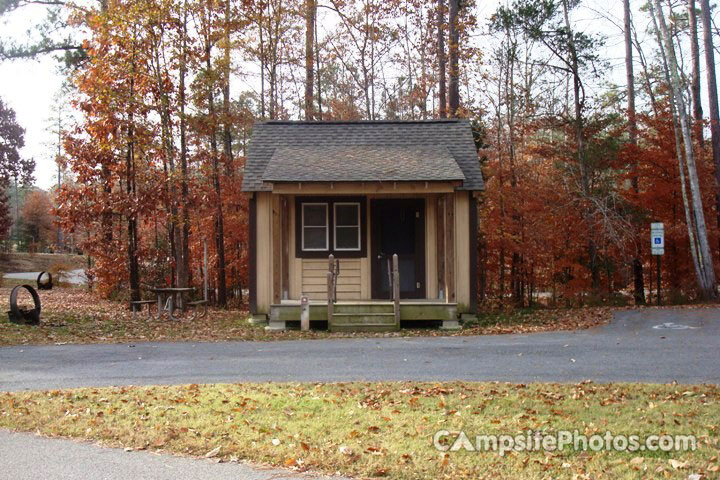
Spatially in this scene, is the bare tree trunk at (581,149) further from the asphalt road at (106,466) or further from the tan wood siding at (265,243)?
the asphalt road at (106,466)

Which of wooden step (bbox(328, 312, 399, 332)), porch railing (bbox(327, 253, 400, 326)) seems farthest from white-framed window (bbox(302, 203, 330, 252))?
wooden step (bbox(328, 312, 399, 332))

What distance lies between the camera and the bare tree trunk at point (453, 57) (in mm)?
24108

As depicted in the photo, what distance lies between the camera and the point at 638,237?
66.2 ft

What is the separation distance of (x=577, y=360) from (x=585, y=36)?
46.2 ft

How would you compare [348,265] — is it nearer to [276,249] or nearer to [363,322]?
[276,249]

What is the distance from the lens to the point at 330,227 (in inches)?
635

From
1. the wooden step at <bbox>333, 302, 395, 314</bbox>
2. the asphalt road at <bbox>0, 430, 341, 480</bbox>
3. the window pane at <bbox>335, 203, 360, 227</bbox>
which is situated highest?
the window pane at <bbox>335, 203, 360, 227</bbox>

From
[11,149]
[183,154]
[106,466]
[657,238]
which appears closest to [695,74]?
[657,238]

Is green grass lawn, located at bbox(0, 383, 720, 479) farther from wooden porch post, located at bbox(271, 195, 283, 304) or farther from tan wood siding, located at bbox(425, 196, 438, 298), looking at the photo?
tan wood siding, located at bbox(425, 196, 438, 298)

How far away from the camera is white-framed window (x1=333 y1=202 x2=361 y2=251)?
16.1 m

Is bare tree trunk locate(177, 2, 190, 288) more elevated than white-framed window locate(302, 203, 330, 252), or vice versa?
bare tree trunk locate(177, 2, 190, 288)

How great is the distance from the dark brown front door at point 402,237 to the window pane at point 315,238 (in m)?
1.10

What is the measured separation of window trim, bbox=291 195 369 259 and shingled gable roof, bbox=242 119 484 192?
85cm
